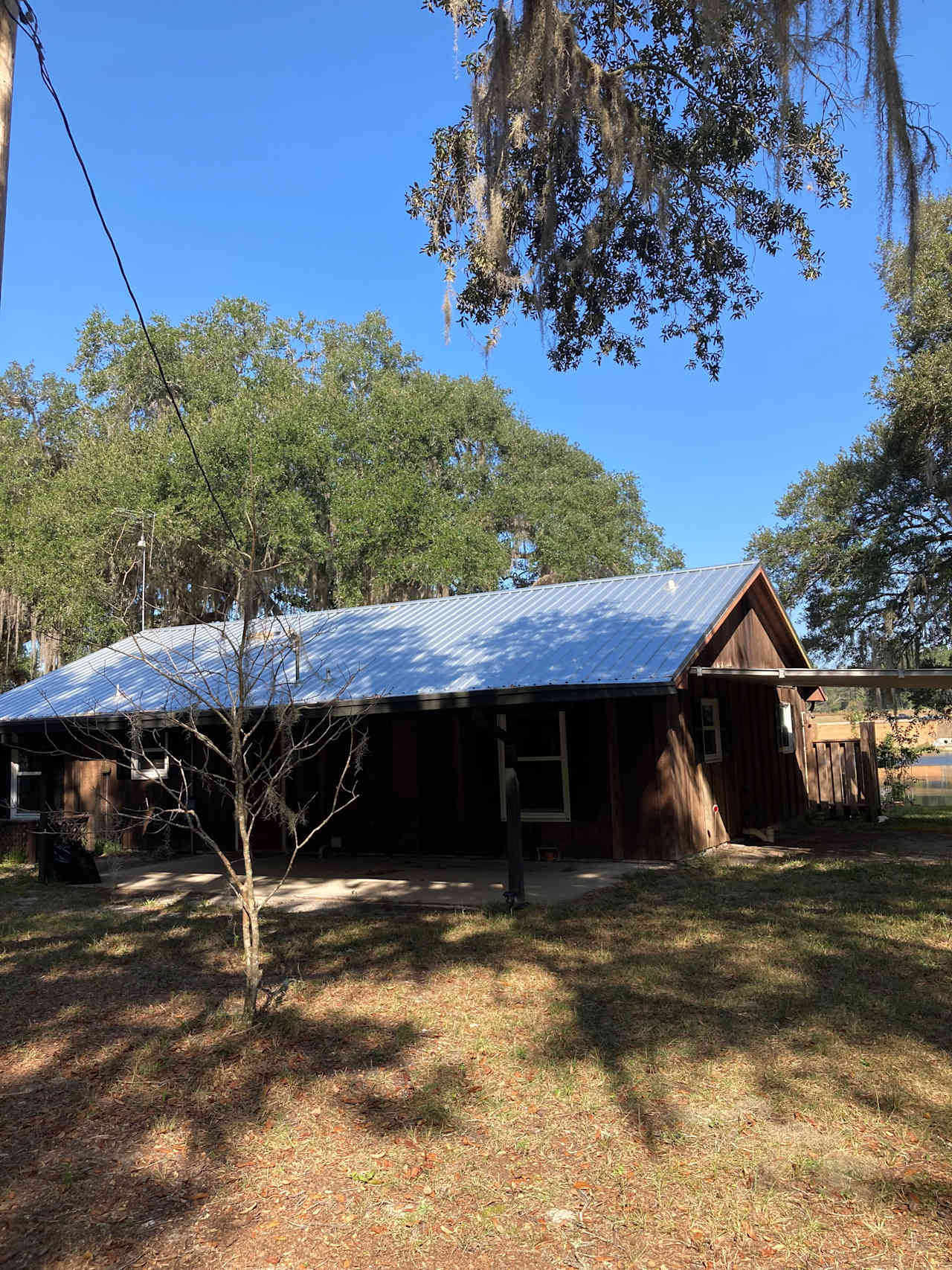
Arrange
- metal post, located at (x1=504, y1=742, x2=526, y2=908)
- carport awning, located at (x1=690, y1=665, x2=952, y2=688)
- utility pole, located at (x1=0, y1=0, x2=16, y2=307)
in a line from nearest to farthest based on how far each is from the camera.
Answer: utility pole, located at (x1=0, y1=0, x2=16, y2=307)
metal post, located at (x1=504, y1=742, x2=526, y2=908)
carport awning, located at (x1=690, y1=665, x2=952, y2=688)

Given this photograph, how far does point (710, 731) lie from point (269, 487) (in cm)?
1634

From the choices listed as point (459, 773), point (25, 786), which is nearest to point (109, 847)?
point (25, 786)

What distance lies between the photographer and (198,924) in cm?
883

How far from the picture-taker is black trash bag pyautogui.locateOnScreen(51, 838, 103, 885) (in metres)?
12.0

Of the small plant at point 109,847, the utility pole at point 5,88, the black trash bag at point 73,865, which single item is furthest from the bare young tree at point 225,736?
the utility pole at point 5,88

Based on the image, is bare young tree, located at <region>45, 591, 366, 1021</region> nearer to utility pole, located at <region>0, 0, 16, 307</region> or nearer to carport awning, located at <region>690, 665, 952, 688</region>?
carport awning, located at <region>690, 665, 952, 688</region>

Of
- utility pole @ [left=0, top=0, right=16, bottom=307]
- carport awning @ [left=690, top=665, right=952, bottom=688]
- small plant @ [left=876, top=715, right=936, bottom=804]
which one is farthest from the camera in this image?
small plant @ [left=876, top=715, right=936, bottom=804]

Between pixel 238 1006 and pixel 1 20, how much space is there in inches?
224

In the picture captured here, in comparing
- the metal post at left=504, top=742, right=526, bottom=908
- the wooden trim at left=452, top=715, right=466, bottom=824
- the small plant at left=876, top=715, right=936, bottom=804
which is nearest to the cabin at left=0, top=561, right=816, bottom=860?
the wooden trim at left=452, top=715, right=466, bottom=824

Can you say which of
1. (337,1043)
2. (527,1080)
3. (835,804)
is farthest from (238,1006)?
(835,804)

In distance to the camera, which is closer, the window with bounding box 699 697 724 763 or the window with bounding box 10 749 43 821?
the window with bounding box 699 697 724 763

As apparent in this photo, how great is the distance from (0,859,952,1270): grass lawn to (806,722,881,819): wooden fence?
8850 mm

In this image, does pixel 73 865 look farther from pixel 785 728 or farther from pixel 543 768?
pixel 785 728

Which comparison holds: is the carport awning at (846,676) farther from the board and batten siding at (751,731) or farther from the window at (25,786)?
the window at (25,786)
